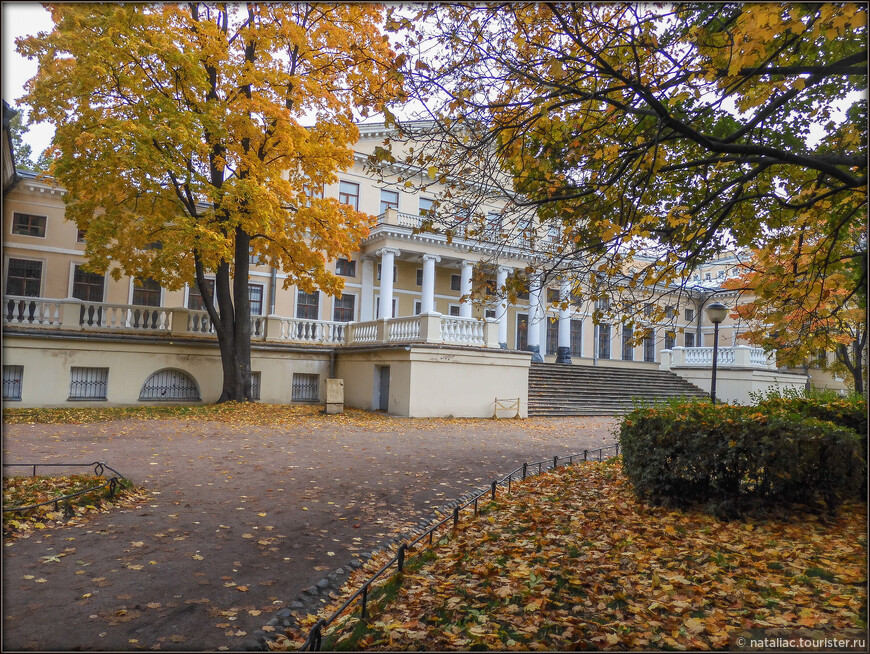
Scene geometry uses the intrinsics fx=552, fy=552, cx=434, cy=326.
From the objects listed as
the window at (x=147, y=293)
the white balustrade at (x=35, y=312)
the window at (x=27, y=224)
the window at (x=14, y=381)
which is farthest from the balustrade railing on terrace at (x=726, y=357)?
the window at (x=27, y=224)

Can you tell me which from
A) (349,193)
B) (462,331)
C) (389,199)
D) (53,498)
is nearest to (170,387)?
(462,331)

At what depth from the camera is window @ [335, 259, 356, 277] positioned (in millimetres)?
28936

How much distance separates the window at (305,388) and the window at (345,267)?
8871mm

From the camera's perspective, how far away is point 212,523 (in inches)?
237

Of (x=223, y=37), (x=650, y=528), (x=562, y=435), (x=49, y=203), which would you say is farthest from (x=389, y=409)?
(x=49, y=203)

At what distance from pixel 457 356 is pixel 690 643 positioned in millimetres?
14984

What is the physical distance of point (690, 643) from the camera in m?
3.37

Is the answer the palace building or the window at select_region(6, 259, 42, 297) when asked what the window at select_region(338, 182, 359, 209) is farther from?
the window at select_region(6, 259, 42, 297)

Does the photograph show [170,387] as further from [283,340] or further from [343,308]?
[343,308]

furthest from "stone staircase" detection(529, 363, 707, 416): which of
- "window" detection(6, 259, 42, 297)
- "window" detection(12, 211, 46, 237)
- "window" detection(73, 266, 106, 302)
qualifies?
"window" detection(12, 211, 46, 237)

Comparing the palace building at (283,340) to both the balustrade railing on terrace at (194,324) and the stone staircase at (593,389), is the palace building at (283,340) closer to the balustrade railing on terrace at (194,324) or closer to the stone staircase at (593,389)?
the balustrade railing on terrace at (194,324)

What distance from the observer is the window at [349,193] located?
2883cm

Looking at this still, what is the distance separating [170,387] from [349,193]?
14.4m

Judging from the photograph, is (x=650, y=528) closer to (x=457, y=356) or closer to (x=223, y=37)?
(x=457, y=356)
